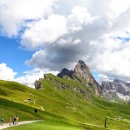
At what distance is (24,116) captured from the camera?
126 metres

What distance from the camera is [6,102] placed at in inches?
6486

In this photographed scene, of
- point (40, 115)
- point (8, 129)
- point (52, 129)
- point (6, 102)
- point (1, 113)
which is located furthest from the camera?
point (6, 102)

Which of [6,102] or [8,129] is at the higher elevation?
[6,102]

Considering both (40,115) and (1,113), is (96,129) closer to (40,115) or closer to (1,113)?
(40,115)

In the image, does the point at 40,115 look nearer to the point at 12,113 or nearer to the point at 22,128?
the point at 12,113

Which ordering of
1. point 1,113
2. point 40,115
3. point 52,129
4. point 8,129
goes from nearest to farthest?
point 8,129
point 52,129
point 1,113
point 40,115

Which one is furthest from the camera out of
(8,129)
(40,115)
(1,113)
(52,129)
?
(40,115)

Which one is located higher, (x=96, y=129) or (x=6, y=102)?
(x=6, y=102)

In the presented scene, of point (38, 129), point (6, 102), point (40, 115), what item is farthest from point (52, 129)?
point (6, 102)

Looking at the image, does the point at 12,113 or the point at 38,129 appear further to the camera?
the point at 12,113

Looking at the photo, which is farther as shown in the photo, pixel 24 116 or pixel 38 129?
pixel 24 116

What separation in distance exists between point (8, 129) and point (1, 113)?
3570 cm

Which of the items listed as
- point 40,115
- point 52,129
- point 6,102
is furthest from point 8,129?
point 6,102

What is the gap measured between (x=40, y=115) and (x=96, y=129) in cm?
2478
